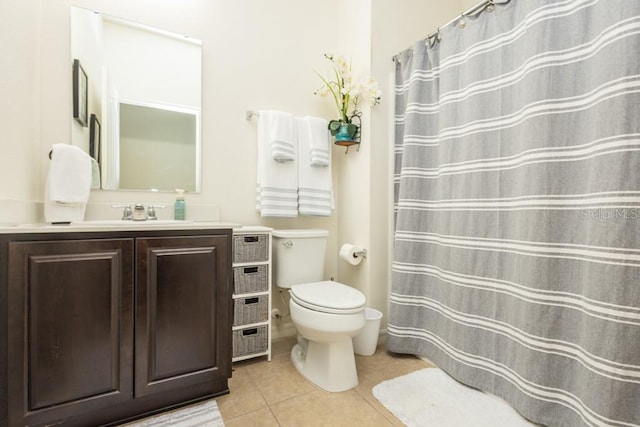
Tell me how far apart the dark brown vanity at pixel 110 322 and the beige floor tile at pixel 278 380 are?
22 cm

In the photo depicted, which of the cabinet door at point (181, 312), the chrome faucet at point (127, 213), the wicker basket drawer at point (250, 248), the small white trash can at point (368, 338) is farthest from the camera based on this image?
the small white trash can at point (368, 338)

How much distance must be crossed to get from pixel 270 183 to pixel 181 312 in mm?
931

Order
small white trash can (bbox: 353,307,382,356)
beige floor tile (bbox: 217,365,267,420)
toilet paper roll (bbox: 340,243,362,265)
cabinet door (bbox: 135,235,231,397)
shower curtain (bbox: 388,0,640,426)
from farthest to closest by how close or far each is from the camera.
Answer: toilet paper roll (bbox: 340,243,362,265)
small white trash can (bbox: 353,307,382,356)
beige floor tile (bbox: 217,365,267,420)
cabinet door (bbox: 135,235,231,397)
shower curtain (bbox: 388,0,640,426)

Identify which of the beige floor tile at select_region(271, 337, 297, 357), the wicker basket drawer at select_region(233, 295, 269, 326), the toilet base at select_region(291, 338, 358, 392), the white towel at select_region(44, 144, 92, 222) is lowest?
the beige floor tile at select_region(271, 337, 297, 357)

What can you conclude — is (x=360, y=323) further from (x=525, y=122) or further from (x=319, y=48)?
(x=319, y=48)

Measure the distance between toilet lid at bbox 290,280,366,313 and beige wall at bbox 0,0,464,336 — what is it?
1.37ft

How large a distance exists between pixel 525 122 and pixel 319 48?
1.54 meters

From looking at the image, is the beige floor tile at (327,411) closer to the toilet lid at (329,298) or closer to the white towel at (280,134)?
the toilet lid at (329,298)

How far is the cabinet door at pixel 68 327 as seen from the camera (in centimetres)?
99

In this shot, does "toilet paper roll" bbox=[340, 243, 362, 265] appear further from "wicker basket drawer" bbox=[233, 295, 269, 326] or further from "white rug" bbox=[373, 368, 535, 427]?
"white rug" bbox=[373, 368, 535, 427]

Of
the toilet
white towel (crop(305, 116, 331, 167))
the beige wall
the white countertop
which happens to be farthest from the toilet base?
white towel (crop(305, 116, 331, 167))

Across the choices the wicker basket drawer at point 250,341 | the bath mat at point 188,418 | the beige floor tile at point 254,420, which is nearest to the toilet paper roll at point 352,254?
the wicker basket drawer at point 250,341

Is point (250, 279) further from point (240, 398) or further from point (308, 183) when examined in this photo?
point (308, 183)

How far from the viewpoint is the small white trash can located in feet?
5.91
